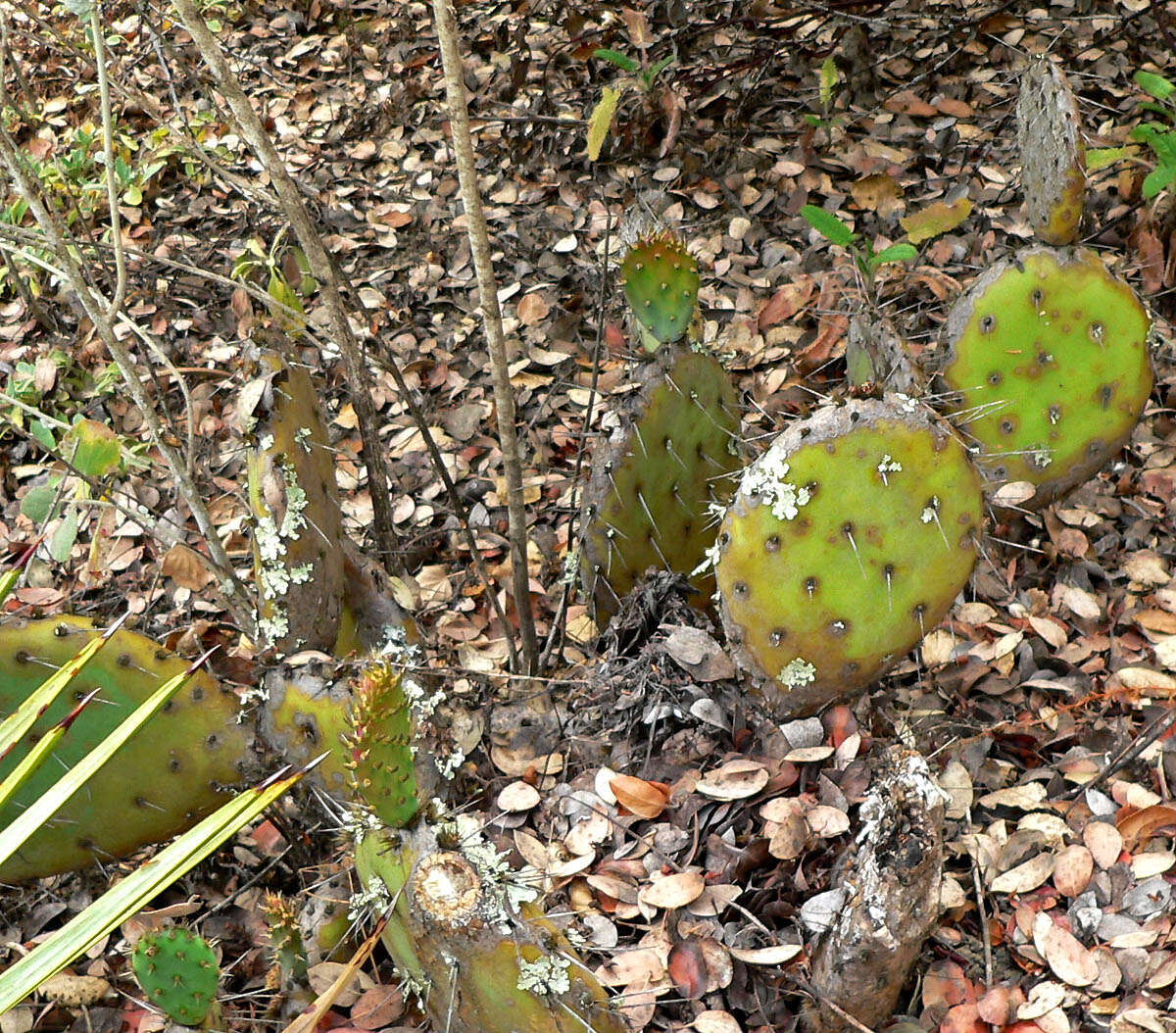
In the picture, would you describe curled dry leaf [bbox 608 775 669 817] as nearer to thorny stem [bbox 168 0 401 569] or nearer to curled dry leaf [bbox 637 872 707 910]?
curled dry leaf [bbox 637 872 707 910]

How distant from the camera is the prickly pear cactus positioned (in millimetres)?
1150

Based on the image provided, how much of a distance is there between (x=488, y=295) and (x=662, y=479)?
0.52 meters

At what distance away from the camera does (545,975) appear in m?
1.17

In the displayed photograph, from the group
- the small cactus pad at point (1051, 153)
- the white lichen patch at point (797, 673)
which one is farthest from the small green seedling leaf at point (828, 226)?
the white lichen patch at point (797, 673)

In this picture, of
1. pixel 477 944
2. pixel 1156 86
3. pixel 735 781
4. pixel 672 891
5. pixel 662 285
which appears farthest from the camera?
pixel 1156 86

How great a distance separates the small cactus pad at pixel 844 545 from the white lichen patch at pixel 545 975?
651 millimetres

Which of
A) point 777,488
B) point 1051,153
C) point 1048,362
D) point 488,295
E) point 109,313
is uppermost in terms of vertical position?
point 109,313

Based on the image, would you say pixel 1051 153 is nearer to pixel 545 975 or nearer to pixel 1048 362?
pixel 1048 362

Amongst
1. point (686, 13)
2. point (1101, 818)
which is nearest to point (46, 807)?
point (1101, 818)

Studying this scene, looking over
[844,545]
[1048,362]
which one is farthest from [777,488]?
[1048,362]

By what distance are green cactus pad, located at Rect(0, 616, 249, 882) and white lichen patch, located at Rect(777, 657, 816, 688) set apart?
2.64 feet

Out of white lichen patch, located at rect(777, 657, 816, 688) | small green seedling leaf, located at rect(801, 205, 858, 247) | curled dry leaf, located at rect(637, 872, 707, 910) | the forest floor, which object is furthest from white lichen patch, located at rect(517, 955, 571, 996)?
small green seedling leaf, located at rect(801, 205, 858, 247)

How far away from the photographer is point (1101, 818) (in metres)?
1.71

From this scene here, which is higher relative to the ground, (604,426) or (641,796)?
(604,426)
